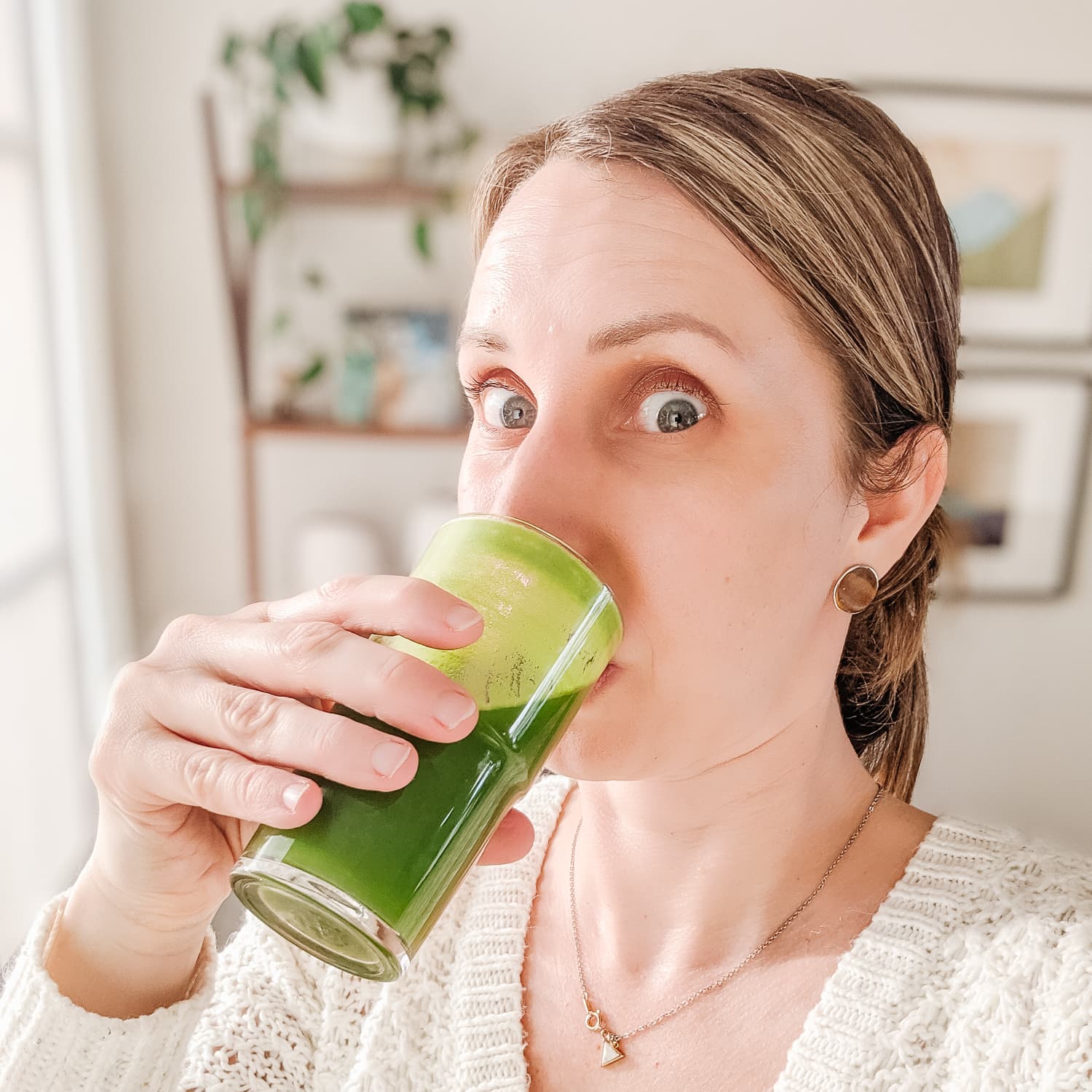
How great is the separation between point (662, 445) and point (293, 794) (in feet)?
1.25

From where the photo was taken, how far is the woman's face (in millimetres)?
775

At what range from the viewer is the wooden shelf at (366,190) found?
112 inches

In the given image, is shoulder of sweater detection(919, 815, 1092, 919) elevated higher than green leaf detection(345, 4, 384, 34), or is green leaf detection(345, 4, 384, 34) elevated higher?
green leaf detection(345, 4, 384, 34)

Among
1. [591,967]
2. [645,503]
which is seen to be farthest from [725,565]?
[591,967]

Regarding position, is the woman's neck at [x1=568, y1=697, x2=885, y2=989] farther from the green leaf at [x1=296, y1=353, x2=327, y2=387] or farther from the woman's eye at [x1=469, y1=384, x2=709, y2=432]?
the green leaf at [x1=296, y1=353, x2=327, y2=387]

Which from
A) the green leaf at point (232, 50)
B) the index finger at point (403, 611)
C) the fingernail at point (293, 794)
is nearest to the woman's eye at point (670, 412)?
the index finger at point (403, 611)

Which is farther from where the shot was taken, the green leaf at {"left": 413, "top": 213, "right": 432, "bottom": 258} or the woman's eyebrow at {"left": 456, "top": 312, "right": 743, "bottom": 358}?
the green leaf at {"left": 413, "top": 213, "right": 432, "bottom": 258}

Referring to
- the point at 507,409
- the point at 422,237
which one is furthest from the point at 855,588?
the point at 422,237

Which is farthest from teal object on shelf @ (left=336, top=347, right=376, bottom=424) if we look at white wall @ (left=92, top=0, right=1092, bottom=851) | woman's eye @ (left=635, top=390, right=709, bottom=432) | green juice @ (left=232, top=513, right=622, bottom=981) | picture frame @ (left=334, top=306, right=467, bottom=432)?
green juice @ (left=232, top=513, right=622, bottom=981)

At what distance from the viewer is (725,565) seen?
0.80 m

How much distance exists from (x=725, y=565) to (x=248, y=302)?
2620 mm

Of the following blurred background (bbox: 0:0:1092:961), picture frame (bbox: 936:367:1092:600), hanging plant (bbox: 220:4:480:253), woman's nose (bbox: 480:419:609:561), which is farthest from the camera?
picture frame (bbox: 936:367:1092:600)

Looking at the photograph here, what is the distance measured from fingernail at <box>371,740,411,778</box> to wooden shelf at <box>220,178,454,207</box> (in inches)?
99.4

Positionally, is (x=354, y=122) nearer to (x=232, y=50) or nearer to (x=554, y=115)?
(x=232, y=50)
